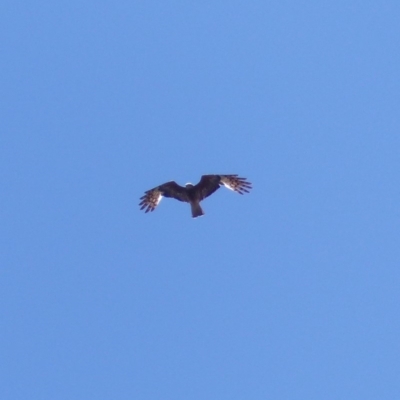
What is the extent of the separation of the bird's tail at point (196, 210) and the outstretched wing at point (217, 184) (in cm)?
36

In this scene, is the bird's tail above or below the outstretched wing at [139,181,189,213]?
below

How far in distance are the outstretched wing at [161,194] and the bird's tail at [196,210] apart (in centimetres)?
42

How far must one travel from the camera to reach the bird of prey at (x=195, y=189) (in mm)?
26875

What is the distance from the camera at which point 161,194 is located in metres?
27.7

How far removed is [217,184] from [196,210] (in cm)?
134

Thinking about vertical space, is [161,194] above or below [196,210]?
above

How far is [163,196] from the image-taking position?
27719 millimetres

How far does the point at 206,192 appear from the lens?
27062 millimetres

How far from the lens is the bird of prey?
88.2 feet

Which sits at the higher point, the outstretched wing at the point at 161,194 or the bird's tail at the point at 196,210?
the outstretched wing at the point at 161,194

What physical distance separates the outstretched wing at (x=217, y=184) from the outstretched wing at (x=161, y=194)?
0.56m

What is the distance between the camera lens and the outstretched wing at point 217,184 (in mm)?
26984

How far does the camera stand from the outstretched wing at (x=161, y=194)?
89.0 feet

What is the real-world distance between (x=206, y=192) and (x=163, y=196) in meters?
1.62
